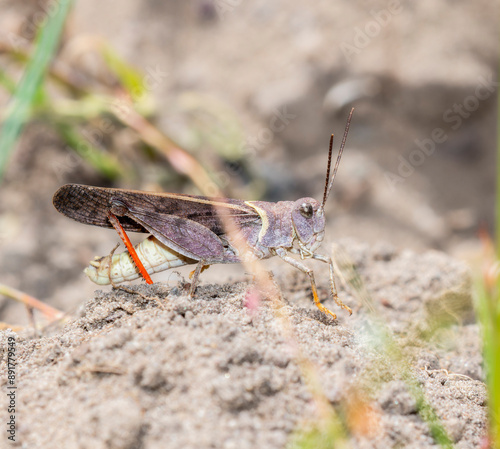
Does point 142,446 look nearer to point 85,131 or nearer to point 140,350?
point 140,350

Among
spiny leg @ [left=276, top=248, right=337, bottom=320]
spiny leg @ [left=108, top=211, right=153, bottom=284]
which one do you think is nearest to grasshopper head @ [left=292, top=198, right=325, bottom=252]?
spiny leg @ [left=276, top=248, right=337, bottom=320]

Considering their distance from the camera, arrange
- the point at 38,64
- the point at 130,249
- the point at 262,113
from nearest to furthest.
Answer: the point at 130,249 < the point at 38,64 < the point at 262,113

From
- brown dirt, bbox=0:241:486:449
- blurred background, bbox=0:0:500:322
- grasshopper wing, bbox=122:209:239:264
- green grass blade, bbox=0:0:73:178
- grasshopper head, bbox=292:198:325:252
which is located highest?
blurred background, bbox=0:0:500:322

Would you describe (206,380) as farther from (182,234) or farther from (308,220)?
(308,220)

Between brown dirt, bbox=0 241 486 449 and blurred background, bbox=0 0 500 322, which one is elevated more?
blurred background, bbox=0 0 500 322

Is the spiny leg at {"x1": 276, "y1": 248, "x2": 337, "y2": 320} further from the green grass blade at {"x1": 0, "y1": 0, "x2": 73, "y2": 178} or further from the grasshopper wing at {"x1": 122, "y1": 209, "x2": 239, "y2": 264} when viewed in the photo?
the green grass blade at {"x1": 0, "y1": 0, "x2": 73, "y2": 178}

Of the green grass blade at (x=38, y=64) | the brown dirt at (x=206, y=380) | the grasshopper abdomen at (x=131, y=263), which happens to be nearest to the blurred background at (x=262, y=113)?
the green grass blade at (x=38, y=64)

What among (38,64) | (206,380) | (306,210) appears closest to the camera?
(206,380)

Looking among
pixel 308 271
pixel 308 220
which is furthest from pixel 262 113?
pixel 308 271
